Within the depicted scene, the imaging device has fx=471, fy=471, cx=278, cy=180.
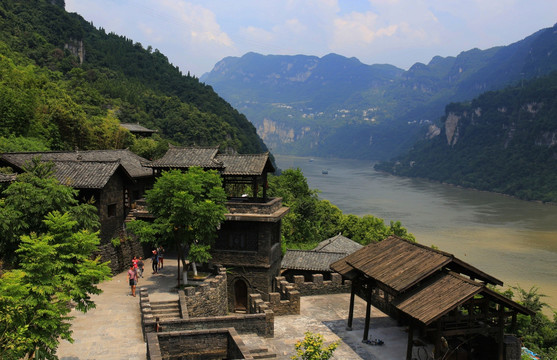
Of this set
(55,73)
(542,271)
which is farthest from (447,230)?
(55,73)

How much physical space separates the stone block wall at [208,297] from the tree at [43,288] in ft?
22.8

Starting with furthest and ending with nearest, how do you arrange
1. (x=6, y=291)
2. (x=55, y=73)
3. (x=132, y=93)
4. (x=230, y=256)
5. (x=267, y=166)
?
(x=132, y=93)
(x=55, y=73)
(x=267, y=166)
(x=230, y=256)
(x=6, y=291)

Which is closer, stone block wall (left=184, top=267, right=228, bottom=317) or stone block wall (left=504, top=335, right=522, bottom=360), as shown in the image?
stone block wall (left=504, top=335, right=522, bottom=360)

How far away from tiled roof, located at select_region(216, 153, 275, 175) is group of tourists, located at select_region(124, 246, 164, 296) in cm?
622

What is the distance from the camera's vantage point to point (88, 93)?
86.8 meters

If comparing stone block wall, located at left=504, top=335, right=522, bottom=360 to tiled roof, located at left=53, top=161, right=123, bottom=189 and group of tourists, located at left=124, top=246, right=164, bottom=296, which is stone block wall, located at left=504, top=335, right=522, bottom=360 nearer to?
group of tourists, located at left=124, top=246, right=164, bottom=296

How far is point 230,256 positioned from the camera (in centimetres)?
2750

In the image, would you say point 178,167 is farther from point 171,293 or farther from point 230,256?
point 171,293

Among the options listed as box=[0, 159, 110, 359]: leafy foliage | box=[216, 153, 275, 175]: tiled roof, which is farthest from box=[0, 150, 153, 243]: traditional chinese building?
box=[216, 153, 275, 175]: tiled roof

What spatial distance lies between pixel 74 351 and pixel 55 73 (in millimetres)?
90021

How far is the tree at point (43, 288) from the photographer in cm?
1265

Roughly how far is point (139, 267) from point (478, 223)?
251 ft

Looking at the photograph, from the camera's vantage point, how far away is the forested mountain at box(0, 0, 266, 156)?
42656 millimetres

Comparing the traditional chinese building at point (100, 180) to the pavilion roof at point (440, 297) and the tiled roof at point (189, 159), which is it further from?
the pavilion roof at point (440, 297)
